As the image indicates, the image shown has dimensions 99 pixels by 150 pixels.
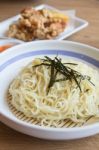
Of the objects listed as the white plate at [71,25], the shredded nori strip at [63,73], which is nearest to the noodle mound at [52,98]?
the shredded nori strip at [63,73]

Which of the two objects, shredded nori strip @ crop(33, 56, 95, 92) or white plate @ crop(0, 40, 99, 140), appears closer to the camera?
shredded nori strip @ crop(33, 56, 95, 92)

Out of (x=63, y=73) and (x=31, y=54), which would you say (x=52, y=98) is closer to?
(x=63, y=73)

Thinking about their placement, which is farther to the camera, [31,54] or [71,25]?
[71,25]

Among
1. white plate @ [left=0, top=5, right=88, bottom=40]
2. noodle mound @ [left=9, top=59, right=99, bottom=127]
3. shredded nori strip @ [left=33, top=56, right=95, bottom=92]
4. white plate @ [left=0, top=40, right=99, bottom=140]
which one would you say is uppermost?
white plate @ [left=0, top=5, right=88, bottom=40]

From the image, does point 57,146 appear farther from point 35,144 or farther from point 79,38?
point 79,38

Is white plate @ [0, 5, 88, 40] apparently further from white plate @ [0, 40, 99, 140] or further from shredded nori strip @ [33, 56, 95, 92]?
shredded nori strip @ [33, 56, 95, 92]

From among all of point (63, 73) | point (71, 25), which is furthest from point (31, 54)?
point (71, 25)

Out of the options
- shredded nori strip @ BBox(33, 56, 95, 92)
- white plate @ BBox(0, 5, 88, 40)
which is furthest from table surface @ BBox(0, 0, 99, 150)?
shredded nori strip @ BBox(33, 56, 95, 92)

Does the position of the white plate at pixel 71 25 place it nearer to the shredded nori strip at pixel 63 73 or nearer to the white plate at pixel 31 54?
the white plate at pixel 31 54

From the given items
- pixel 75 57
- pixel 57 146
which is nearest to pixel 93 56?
pixel 75 57
